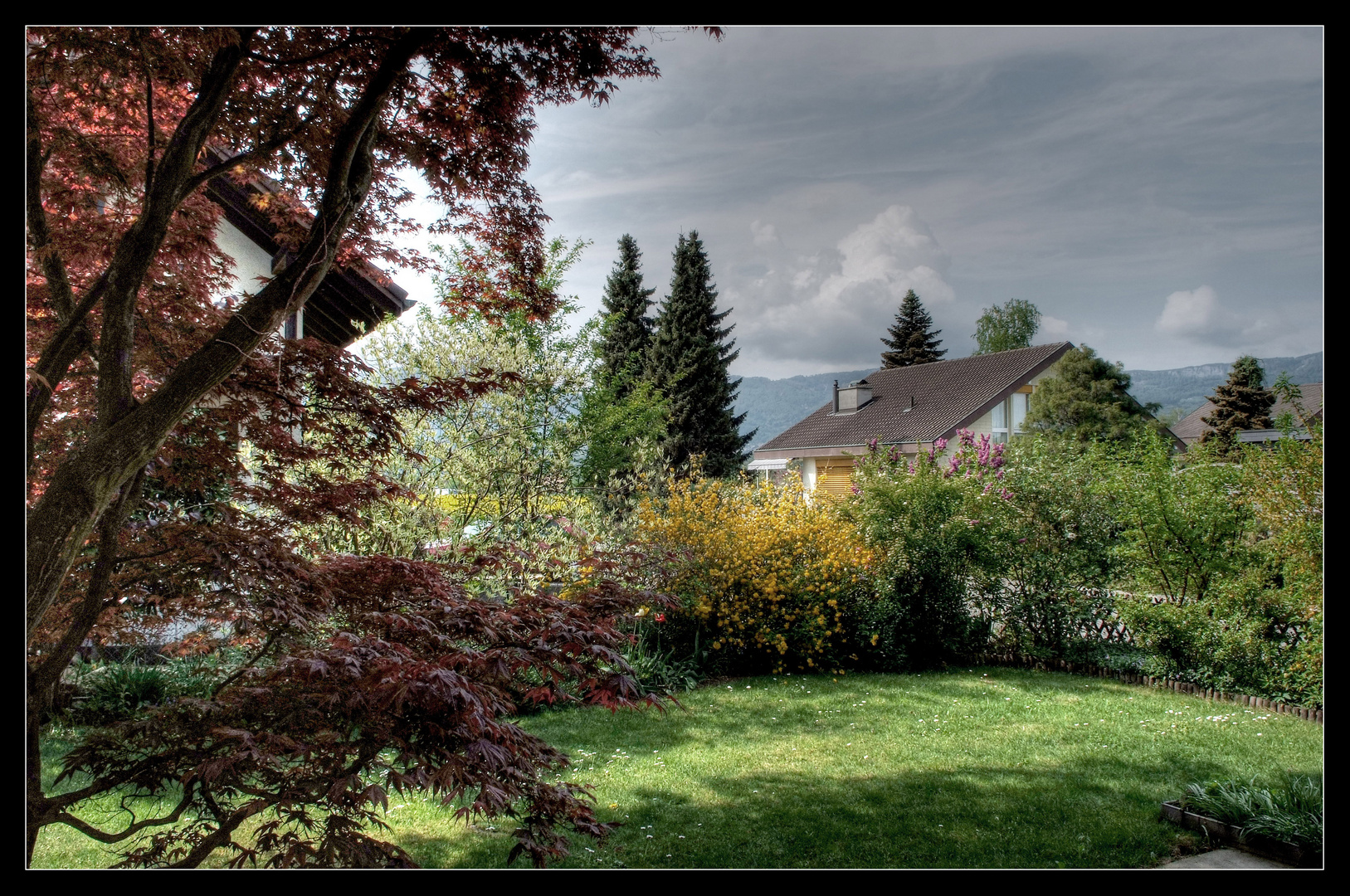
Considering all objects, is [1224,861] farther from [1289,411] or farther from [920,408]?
[920,408]

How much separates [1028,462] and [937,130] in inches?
151

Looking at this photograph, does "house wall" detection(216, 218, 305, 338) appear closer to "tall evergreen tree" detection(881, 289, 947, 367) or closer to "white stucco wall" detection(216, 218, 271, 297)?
"white stucco wall" detection(216, 218, 271, 297)

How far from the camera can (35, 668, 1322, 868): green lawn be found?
9.29 feet

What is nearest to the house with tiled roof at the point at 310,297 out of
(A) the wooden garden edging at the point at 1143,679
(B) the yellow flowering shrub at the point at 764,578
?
(B) the yellow flowering shrub at the point at 764,578

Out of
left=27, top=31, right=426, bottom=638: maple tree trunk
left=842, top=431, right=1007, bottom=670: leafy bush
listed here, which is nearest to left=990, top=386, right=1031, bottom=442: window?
left=842, top=431, right=1007, bottom=670: leafy bush

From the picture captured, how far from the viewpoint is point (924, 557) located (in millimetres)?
6105

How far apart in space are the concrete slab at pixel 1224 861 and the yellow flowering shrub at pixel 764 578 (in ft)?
10.3

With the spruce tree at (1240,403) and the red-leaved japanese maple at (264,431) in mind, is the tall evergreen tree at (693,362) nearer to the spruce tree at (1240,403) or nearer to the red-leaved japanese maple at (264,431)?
the spruce tree at (1240,403)

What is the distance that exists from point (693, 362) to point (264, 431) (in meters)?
12.3

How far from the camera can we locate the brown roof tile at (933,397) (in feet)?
32.5

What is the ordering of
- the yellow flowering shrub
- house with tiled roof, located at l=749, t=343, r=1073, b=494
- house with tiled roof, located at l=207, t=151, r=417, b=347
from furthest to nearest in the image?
house with tiled roof, located at l=749, t=343, r=1073, b=494 < the yellow flowering shrub < house with tiled roof, located at l=207, t=151, r=417, b=347

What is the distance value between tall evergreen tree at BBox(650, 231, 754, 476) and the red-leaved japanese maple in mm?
11149
